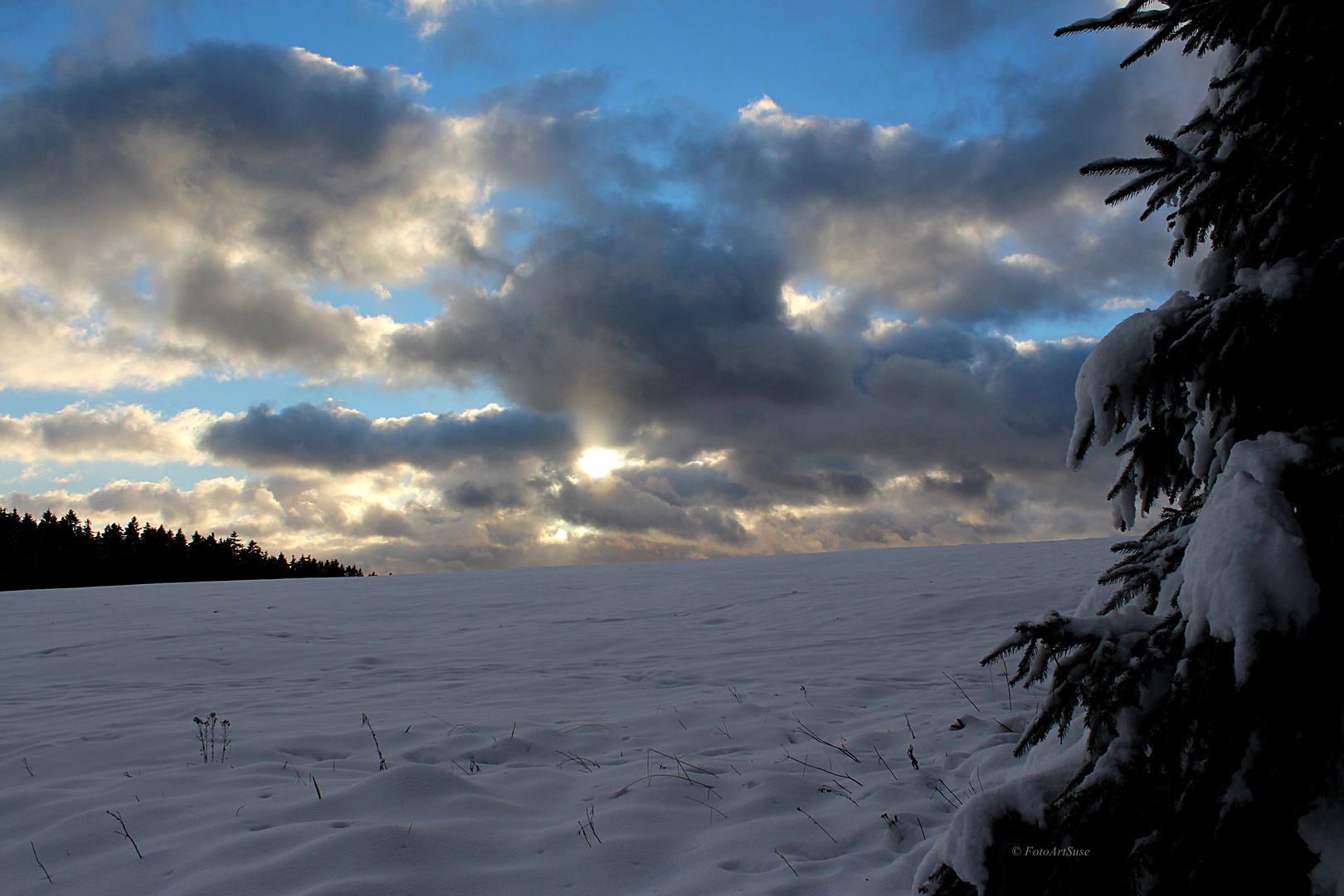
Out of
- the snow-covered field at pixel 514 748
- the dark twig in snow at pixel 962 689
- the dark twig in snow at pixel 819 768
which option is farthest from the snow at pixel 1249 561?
the dark twig in snow at pixel 962 689

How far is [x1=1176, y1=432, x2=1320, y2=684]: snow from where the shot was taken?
1654 millimetres

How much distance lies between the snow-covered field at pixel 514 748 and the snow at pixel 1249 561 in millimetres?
1918

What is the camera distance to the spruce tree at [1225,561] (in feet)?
5.63

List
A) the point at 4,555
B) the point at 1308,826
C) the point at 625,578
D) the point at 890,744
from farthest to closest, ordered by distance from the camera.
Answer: the point at 4,555
the point at 625,578
the point at 890,744
the point at 1308,826

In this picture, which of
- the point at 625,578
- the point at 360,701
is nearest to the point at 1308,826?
the point at 360,701

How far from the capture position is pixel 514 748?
16.4 feet

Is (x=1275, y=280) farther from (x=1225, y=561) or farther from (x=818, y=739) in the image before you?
(x=818, y=739)

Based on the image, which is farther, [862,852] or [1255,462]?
[862,852]

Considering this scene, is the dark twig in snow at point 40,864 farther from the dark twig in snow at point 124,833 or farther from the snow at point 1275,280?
the snow at point 1275,280

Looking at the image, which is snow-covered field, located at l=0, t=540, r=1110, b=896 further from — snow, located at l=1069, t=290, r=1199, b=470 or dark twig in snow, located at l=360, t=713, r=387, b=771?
snow, located at l=1069, t=290, r=1199, b=470

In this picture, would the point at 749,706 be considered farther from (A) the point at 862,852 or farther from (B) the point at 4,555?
(B) the point at 4,555

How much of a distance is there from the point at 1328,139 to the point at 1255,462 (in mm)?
1193

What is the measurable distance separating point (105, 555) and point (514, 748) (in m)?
67.5

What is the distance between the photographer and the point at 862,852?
3.28 meters
